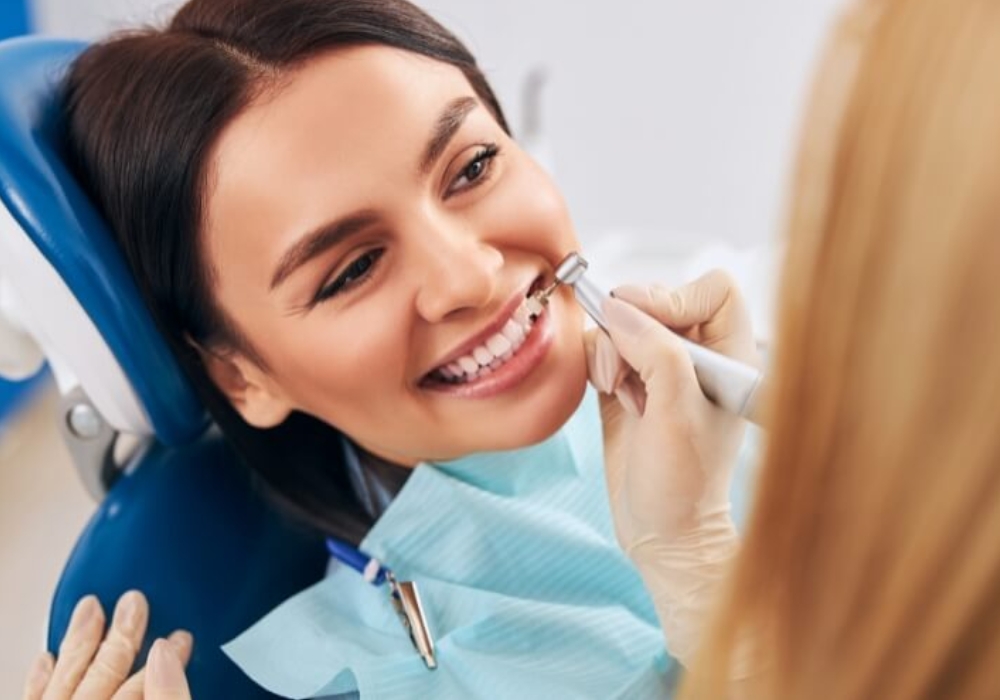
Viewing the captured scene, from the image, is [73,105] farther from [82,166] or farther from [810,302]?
[810,302]

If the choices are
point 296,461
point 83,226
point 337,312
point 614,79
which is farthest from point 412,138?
point 614,79

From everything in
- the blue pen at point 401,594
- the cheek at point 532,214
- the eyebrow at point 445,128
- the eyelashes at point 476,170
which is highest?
the eyebrow at point 445,128

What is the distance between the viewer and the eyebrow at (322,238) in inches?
33.8

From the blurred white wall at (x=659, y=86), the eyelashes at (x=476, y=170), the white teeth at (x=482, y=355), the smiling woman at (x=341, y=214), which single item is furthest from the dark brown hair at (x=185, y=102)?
the blurred white wall at (x=659, y=86)

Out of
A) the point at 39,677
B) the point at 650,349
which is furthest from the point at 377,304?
the point at 39,677

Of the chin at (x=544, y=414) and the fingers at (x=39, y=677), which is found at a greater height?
the chin at (x=544, y=414)

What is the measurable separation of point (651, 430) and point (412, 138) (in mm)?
321

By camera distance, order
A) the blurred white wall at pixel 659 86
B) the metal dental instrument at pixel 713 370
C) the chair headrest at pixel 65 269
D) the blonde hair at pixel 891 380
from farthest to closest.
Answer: the blurred white wall at pixel 659 86, the chair headrest at pixel 65 269, the metal dental instrument at pixel 713 370, the blonde hair at pixel 891 380

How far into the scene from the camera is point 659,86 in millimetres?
2234

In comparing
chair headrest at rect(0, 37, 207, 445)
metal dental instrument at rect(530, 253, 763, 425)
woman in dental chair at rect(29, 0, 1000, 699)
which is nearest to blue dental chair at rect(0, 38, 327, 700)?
chair headrest at rect(0, 37, 207, 445)

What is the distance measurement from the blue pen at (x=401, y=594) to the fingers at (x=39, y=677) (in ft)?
0.94

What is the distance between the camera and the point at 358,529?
1139 mm

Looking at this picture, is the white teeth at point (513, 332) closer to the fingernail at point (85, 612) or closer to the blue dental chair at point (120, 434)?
the blue dental chair at point (120, 434)

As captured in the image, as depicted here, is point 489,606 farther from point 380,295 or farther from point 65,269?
point 65,269
